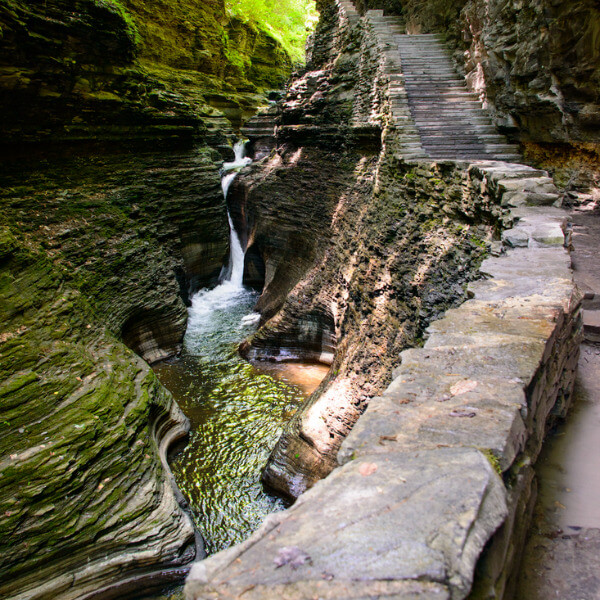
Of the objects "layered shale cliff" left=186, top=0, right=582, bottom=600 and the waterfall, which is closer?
"layered shale cliff" left=186, top=0, right=582, bottom=600

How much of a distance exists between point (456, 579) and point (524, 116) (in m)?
8.61

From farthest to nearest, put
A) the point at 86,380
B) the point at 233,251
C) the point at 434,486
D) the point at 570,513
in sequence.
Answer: the point at 233,251 → the point at 86,380 → the point at 570,513 → the point at 434,486

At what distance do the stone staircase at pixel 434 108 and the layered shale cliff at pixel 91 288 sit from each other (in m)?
5.82

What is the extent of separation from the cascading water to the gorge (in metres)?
0.05

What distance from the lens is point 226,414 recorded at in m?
8.08

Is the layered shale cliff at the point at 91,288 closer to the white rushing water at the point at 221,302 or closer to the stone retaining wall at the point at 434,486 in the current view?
the white rushing water at the point at 221,302

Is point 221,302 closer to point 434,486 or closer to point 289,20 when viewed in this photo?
point 434,486

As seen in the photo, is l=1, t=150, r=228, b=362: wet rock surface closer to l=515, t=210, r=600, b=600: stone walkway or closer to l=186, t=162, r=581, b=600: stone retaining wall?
l=186, t=162, r=581, b=600: stone retaining wall

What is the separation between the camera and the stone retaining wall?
129 centimetres

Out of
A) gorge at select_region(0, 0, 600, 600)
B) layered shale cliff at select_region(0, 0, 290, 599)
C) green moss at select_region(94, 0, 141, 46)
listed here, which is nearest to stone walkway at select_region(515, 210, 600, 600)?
gorge at select_region(0, 0, 600, 600)

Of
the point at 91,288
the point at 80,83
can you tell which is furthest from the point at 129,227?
the point at 80,83

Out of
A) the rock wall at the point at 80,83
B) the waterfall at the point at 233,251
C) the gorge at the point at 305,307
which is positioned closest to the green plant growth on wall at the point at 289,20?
the gorge at the point at 305,307

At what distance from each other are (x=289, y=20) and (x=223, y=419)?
27.6 m

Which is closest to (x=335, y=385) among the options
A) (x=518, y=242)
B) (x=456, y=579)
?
(x=518, y=242)
